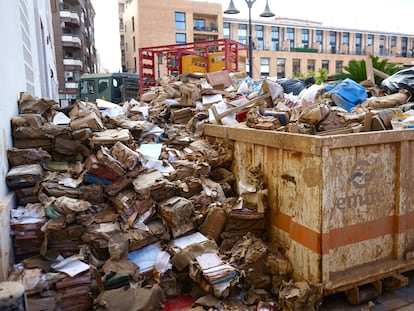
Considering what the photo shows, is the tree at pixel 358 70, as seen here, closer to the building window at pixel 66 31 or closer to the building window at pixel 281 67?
the building window at pixel 66 31

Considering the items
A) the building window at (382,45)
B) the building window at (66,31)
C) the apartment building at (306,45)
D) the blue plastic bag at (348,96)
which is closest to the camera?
the blue plastic bag at (348,96)

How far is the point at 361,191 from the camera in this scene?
3.20 metres

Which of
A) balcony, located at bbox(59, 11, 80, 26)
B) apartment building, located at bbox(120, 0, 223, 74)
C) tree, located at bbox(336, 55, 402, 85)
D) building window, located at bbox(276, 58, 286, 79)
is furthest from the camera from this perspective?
building window, located at bbox(276, 58, 286, 79)

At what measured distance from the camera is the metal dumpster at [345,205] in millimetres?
3018

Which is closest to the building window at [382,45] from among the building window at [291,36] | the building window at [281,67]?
the building window at [291,36]

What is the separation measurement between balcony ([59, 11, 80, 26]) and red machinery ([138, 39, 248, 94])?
25193mm

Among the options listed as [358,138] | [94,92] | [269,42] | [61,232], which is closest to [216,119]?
[358,138]

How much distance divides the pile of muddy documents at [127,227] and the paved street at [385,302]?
0.36m

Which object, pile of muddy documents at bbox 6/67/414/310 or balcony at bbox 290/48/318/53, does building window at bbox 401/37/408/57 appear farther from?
pile of muddy documents at bbox 6/67/414/310

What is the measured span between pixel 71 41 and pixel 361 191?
1355 inches

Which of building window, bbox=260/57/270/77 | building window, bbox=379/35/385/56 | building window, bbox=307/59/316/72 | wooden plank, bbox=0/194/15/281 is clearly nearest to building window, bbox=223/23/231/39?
building window, bbox=260/57/270/77

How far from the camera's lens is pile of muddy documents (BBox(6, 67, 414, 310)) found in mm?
2984

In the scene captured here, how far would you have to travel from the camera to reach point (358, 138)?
10.1 feet

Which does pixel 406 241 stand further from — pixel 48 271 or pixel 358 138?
pixel 48 271
